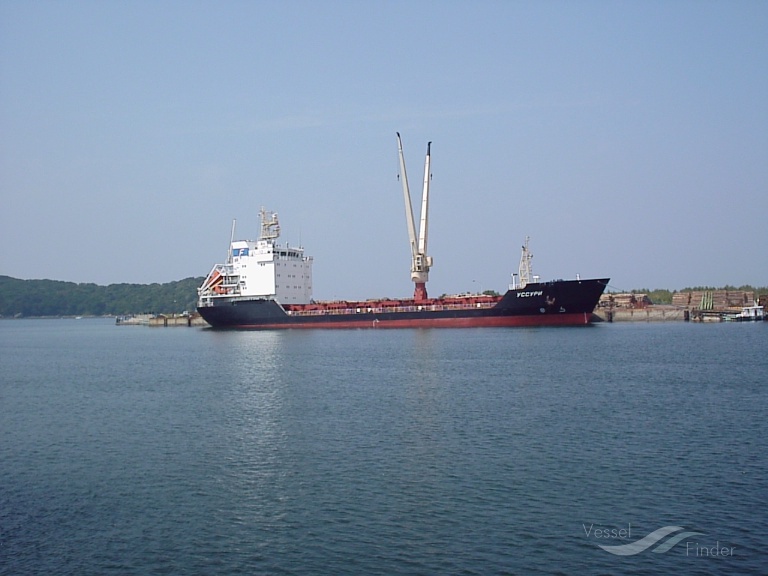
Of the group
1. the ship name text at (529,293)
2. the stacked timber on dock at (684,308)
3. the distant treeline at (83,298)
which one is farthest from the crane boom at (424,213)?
the distant treeline at (83,298)

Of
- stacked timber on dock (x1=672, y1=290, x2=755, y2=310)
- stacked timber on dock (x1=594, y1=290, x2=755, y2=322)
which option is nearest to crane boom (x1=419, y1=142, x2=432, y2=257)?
stacked timber on dock (x1=594, y1=290, x2=755, y2=322)

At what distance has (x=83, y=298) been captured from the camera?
187m

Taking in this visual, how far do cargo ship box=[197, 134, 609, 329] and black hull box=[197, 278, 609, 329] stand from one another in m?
0.06

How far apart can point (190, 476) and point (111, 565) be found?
3.68m

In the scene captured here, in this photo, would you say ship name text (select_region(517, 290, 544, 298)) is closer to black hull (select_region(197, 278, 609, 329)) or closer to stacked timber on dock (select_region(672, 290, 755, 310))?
black hull (select_region(197, 278, 609, 329))

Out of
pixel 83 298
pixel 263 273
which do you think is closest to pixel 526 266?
pixel 263 273

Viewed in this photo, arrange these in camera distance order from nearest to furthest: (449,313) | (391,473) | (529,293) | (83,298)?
(391,473) < (529,293) < (449,313) < (83,298)

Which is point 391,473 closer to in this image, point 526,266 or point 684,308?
point 526,266

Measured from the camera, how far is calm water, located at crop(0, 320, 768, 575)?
8.67m

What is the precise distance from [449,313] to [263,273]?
15803mm

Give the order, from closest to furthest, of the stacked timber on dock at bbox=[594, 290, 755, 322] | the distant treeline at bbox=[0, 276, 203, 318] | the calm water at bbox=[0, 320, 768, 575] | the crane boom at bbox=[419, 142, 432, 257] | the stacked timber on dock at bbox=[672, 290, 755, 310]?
the calm water at bbox=[0, 320, 768, 575] < the crane boom at bbox=[419, 142, 432, 257] < the stacked timber on dock at bbox=[594, 290, 755, 322] < the stacked timber on dock at bbox=[672, 290, 755, 310] < the distant treeline at bbox=[0, 276, 203, 318]

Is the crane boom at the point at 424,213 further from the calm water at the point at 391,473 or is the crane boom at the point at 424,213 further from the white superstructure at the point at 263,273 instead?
the calm water at the point at 391,473

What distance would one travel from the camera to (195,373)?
2773 cm

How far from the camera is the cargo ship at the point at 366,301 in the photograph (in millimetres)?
45719
